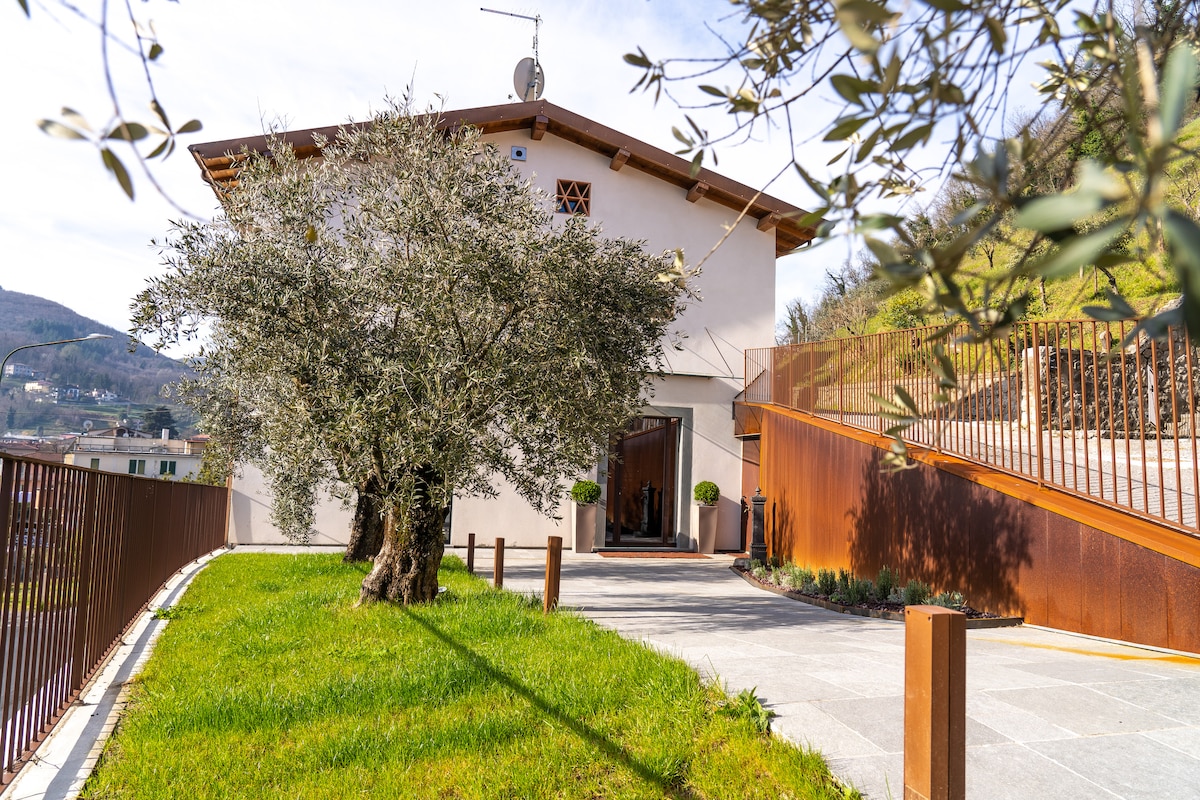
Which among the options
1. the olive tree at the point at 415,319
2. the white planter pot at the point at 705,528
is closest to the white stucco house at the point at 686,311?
the white planter pot at the point at 705,528

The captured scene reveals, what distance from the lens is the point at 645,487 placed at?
19.5 m

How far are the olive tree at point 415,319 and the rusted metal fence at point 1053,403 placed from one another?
3.03m

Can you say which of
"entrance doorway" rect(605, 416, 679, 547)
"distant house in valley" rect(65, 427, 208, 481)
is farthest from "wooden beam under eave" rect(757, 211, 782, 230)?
"distant house in valley" rect(65, 427, 208, 481)

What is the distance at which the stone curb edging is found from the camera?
7.35 m

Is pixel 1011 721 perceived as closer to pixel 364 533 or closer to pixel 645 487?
pixel 364 533

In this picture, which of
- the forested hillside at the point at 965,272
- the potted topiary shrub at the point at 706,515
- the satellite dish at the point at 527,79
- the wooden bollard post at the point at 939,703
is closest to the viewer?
the wooden bollard post at the point at 939,703

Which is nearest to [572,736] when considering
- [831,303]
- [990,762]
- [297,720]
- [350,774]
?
[350,774]

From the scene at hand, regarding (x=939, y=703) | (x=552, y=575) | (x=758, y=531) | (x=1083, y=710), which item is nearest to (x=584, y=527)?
(x=758, y=531)

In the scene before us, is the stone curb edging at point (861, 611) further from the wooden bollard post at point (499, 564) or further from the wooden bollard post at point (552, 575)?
the wooden bollard post at point (499, 564)

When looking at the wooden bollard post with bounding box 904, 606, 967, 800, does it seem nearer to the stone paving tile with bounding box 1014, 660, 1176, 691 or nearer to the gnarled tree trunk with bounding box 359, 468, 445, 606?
the stone paving tile with bounding box 1014, 660, 1176, 691

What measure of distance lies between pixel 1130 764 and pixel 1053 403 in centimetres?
622

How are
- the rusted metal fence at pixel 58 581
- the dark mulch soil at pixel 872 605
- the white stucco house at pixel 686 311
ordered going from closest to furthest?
the rusted metal fence at pixel 58 581 → the dark mulch soil at pixel 872 605 → the white stucco house at pixel 686 311

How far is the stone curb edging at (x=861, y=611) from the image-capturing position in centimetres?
735

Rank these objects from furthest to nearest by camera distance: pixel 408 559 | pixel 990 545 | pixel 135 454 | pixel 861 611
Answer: pixel 135 454 → pixel 861 611 → pixel 408 559 → pixel 990 545
